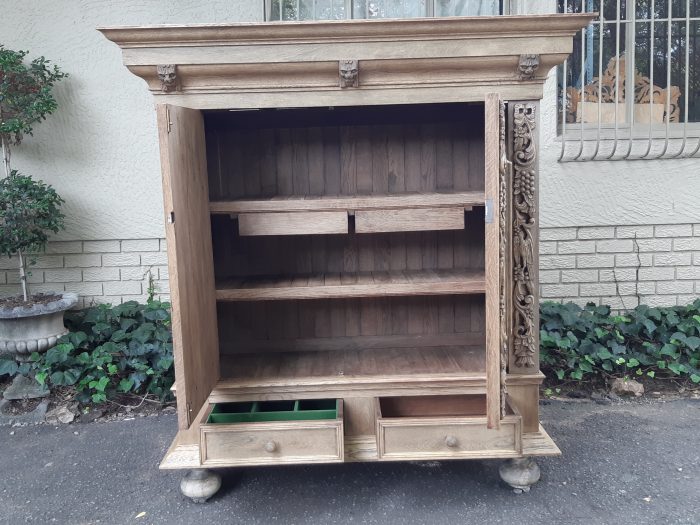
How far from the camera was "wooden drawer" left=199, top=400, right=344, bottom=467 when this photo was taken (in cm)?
217

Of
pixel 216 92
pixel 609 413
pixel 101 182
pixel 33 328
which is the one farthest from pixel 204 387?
pixel 609 413

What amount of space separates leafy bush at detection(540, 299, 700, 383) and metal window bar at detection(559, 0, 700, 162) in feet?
3.14

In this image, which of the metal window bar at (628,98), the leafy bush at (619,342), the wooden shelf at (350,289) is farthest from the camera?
the metal window bar at (628,98)

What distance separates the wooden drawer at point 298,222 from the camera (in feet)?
7.93

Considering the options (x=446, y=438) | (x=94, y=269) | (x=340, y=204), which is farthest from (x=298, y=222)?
(x=94, y=269)

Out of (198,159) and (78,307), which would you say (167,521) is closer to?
(198,159)

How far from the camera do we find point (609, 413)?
10.4 feet

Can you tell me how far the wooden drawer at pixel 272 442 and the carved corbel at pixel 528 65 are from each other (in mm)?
1446

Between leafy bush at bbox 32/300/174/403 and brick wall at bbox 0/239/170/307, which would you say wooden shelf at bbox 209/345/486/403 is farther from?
brick wall at bbox 0/239/170/307

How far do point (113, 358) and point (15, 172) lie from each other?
3.81 ft

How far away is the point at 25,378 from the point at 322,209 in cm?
219

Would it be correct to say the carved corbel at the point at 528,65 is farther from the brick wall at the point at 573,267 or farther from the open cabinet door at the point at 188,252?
the brick wall at the point at 573,267

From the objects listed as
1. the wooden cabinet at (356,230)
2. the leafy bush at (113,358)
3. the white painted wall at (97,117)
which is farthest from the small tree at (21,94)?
the wooden cabinet at (356,230)

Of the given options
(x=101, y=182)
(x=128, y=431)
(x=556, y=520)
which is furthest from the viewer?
(x=101, y=182)
